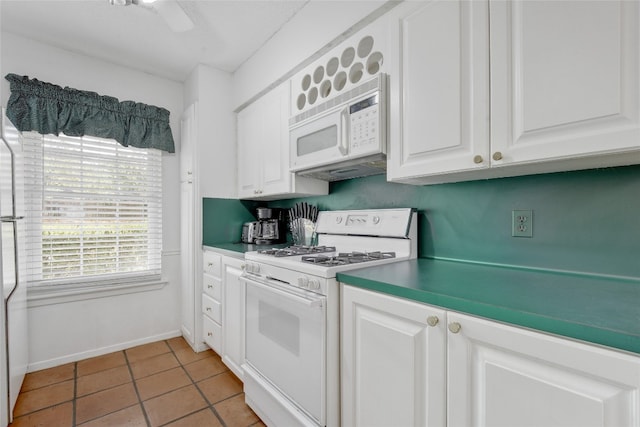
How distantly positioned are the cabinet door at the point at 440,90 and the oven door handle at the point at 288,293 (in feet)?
2.20

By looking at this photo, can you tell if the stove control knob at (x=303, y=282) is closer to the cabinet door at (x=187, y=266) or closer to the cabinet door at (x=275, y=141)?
the cabinet door at (x=275, y=141)

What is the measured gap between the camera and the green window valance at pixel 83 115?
2.16 metres

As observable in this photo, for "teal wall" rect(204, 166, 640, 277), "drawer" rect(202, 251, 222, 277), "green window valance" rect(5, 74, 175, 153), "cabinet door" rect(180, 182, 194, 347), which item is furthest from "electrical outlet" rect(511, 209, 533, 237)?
"green window valance" rect(5, 74, 175, 153)

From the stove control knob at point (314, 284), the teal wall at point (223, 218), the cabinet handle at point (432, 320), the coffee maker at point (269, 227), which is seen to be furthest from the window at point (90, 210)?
the cabinet handle at point (432, 320)

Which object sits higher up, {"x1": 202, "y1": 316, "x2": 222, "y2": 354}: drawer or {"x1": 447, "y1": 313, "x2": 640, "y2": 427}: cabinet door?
{"x1": 447, "y1": 313, "x2": 640, "y2": 427}: cabinet door

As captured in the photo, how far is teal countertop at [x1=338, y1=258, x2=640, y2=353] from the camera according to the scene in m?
0.67

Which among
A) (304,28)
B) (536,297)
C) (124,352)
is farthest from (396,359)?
(124,352)

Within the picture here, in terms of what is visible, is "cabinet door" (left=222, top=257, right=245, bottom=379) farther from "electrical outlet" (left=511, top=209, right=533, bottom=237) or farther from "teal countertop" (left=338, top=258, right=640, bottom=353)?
"electrical outlet" (left=511, top=209, right=533, bottom=237)

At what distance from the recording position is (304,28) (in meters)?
1.93

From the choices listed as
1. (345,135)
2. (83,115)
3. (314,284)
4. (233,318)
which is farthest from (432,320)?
(83,115)

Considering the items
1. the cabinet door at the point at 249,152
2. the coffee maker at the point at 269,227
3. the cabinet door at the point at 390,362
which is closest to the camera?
the cabinet door at the point at 390,362

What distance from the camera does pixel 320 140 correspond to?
5.76ft

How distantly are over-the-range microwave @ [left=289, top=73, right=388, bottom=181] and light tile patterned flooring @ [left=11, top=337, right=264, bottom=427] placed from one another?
154 cm

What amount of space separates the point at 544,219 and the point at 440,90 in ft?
2.28
